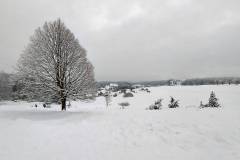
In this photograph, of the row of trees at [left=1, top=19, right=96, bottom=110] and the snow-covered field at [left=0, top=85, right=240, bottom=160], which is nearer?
the snow-covered field at [left=0, top=85, right=240, bottom=160]

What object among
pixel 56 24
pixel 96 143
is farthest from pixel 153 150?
pixel 56 24

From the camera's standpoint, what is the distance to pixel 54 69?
16219 millimetres

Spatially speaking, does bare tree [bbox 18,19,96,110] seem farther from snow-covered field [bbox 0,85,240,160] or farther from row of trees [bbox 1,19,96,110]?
snow-covered field [bbox 0,85,240,160]

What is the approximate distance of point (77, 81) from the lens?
16625 millimetres

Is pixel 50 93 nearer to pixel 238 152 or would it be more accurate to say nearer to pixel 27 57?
pixel 27 57

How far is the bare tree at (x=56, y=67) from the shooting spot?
1598cm

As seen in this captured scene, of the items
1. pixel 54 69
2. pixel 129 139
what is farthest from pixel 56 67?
pixel 129 139

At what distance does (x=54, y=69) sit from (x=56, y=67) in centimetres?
25

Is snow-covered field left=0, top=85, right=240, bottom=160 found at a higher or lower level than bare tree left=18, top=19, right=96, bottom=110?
lower

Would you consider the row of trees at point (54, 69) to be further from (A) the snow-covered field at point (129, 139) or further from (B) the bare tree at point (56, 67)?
(A) the snow-covered field at point (129, 139)

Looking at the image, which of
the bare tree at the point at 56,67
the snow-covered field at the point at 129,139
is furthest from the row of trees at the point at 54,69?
the snow-covered field at the point at 129,139

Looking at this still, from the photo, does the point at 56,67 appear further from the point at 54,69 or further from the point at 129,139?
the point at 129,139

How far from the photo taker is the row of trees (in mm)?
15969

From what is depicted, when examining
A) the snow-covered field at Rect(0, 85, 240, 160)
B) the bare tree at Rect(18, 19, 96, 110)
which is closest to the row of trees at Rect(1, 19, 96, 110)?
the bare tree at Rect(18, 19, 96, 110)
